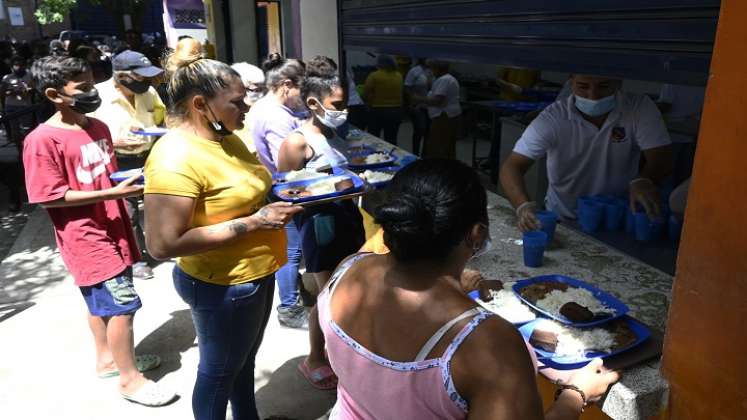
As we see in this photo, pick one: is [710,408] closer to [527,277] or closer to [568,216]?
[527,277]

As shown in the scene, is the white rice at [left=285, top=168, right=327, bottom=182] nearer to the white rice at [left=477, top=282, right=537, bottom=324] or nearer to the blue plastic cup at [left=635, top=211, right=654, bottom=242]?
the white rice at [left=477, top=282, right=537, bottom=324]

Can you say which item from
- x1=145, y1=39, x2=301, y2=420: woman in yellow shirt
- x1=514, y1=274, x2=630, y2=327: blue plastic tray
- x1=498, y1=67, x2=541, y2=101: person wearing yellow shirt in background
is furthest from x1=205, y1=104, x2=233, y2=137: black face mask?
x1=498, y1=67, x2=541, y2=101: person wearing yellow shirt in background

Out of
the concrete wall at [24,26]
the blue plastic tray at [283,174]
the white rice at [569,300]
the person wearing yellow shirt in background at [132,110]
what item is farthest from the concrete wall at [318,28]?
the concrete wall at [24,26]

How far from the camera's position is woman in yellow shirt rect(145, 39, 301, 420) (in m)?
1.99

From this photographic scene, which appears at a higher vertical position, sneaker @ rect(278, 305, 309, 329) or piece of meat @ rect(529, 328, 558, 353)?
piece of meat @ rect(529, 328, 558, 353)

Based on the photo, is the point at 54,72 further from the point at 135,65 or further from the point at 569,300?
the point at 569,300

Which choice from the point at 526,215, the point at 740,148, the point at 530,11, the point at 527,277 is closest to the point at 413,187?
the point at 740,148

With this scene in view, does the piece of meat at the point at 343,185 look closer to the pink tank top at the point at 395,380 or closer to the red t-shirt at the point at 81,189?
the red t-shirt at the point at 81,189

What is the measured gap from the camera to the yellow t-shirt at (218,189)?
6.50 feet

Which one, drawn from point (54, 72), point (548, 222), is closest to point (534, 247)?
point (548, 222)

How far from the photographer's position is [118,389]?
326 cm

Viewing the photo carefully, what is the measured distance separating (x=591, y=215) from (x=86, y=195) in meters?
Answer: 2.57

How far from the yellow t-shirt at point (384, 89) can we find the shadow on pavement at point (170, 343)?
4.74m

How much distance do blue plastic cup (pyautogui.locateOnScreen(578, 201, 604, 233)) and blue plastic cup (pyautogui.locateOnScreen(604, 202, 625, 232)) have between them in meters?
0.02
